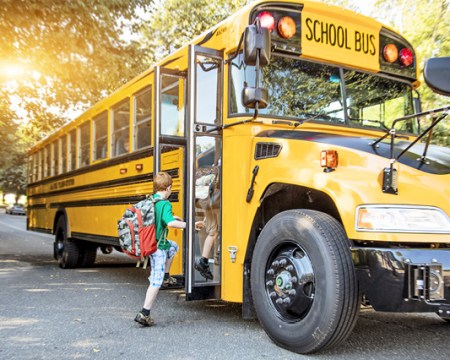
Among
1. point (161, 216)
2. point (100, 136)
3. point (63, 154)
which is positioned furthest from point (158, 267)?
point (63, 154)

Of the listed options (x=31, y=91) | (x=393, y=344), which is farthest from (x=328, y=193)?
(x=31, y=91)

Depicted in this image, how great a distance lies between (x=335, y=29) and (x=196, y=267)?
8.06ft

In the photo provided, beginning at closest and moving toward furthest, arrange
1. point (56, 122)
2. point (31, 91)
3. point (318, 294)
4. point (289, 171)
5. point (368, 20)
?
point (318, 294)
point (289, 171)
point (368, 20)
point (31, 91)
point (56, 122)

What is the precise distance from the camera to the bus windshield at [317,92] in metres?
4.29

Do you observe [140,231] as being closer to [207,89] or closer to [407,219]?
[207,89]

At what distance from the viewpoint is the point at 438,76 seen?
278 cm

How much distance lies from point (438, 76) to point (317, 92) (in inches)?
67.3

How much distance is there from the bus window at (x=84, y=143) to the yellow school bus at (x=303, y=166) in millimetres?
1879

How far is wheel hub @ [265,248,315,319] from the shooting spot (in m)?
3.43

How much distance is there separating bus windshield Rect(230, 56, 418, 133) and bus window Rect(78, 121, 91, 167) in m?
4.21

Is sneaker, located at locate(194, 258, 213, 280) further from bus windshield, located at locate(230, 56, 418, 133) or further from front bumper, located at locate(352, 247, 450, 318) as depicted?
front bumper, located at locate(352, 247, 450, 318)

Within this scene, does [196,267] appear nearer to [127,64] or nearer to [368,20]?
[368,20]

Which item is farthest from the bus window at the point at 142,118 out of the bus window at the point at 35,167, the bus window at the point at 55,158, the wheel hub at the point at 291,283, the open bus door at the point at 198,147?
the bus window at the point at 35,167

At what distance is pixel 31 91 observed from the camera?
1227 cm
